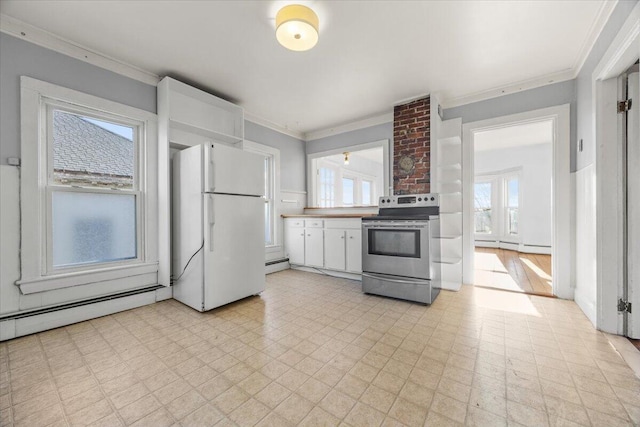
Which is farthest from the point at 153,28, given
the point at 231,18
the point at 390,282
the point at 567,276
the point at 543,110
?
the point at 567,276

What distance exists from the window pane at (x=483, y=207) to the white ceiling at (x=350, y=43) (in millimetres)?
4787

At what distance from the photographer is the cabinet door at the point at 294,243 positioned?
4.39 meters

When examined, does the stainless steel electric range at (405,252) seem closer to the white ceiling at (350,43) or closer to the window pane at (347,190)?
the white ceiling at (350,43)

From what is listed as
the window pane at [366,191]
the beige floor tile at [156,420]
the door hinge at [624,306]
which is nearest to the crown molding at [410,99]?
the door hinge at [624,306]

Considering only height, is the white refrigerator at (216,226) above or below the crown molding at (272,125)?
below

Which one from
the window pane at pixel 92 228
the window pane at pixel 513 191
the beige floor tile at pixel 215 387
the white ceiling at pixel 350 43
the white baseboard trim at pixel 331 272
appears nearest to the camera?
the beige floor tile at pixel 215 387

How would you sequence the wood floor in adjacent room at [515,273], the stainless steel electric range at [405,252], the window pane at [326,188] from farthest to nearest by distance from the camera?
the window pane at [326,188] → the wood floor in adjacent room at [515,273] → the stainless steel electric range at [405,252]

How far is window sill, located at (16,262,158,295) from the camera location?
2.16 m

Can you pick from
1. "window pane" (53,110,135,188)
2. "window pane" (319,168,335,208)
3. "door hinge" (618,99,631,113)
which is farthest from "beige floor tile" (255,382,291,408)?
"window pane" (319,168,335,208)

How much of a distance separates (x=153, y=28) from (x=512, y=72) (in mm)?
3763

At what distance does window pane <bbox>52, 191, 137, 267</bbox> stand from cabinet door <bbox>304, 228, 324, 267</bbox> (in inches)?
93.5

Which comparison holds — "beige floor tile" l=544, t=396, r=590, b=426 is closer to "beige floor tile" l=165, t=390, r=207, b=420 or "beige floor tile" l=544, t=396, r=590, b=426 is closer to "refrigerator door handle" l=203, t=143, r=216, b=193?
"beige floor tile" l=165, t=390, r=207, b=420

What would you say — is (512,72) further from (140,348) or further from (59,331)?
(59,331)

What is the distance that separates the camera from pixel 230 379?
1.56m
